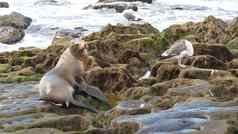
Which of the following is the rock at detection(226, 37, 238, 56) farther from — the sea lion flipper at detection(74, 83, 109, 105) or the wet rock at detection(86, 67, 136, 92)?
the sea lion flipper at detection(74, 83, 109, 105)

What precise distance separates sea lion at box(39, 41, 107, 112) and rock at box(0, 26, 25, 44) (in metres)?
15.5

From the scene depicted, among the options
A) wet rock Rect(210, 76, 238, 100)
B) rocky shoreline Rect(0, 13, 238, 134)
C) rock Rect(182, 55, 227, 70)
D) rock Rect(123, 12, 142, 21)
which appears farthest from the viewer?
rock Rect(123, 12, 142, 21)

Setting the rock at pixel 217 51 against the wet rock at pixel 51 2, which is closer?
the rock at pixel 217 51

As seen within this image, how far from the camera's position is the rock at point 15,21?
3043cm

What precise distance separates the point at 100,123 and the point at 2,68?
271 inches

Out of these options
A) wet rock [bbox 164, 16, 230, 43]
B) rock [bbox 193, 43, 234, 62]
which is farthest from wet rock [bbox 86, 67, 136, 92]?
wet rock [bbox 164, 16, 230, 43]

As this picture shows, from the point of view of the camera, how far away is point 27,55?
57.4 feet

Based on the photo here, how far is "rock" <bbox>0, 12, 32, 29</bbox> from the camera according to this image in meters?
30.4

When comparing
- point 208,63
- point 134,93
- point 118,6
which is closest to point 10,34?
point 118,6

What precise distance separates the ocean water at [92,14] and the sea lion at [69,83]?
47.6 feet

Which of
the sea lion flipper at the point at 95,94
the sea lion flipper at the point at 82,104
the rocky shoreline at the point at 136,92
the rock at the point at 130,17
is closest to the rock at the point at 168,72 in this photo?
the rocky shoreline at the point at 136,92

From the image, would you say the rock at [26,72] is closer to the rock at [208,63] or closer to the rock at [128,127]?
the rock at [208,63]

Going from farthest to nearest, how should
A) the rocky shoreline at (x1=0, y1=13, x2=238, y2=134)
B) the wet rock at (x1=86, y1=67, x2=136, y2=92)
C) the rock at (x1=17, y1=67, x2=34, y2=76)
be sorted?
the rock at (x1=17, y1=67, x2=34, y2=76) → the wet rock at (x1=86, y1=67, x2=136, y2=92) → the rocky shoreline at (x1=0, y1=13, x2=238, y2=134)

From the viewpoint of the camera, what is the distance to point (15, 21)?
31391mm
